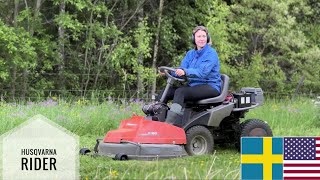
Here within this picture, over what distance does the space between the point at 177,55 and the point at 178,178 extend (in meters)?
15.4

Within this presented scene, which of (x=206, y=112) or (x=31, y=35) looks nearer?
(x=206, y=112)

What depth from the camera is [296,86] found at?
21453mm

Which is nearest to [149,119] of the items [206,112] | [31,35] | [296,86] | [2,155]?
[206,112]

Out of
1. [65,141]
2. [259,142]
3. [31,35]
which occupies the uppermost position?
[31,35]

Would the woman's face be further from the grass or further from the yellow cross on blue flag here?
the yellow cross on blue flag

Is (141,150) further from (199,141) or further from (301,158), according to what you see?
(301,158)

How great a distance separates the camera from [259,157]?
13.4 feet

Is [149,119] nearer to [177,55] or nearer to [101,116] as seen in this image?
[101,116]

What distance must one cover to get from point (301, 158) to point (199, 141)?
3301 millimetres

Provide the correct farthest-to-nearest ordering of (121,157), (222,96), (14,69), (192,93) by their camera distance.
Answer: (14,69), (222,96), (192,93), (121,157)

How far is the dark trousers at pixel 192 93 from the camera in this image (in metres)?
7.46

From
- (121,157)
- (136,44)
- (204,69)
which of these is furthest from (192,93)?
(136,44)

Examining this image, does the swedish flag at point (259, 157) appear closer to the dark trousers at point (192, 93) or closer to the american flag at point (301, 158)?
the american flag at point (301, 158)

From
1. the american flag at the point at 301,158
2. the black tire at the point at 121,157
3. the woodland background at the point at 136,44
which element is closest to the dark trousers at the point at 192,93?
the black tire at the point at 121,157
